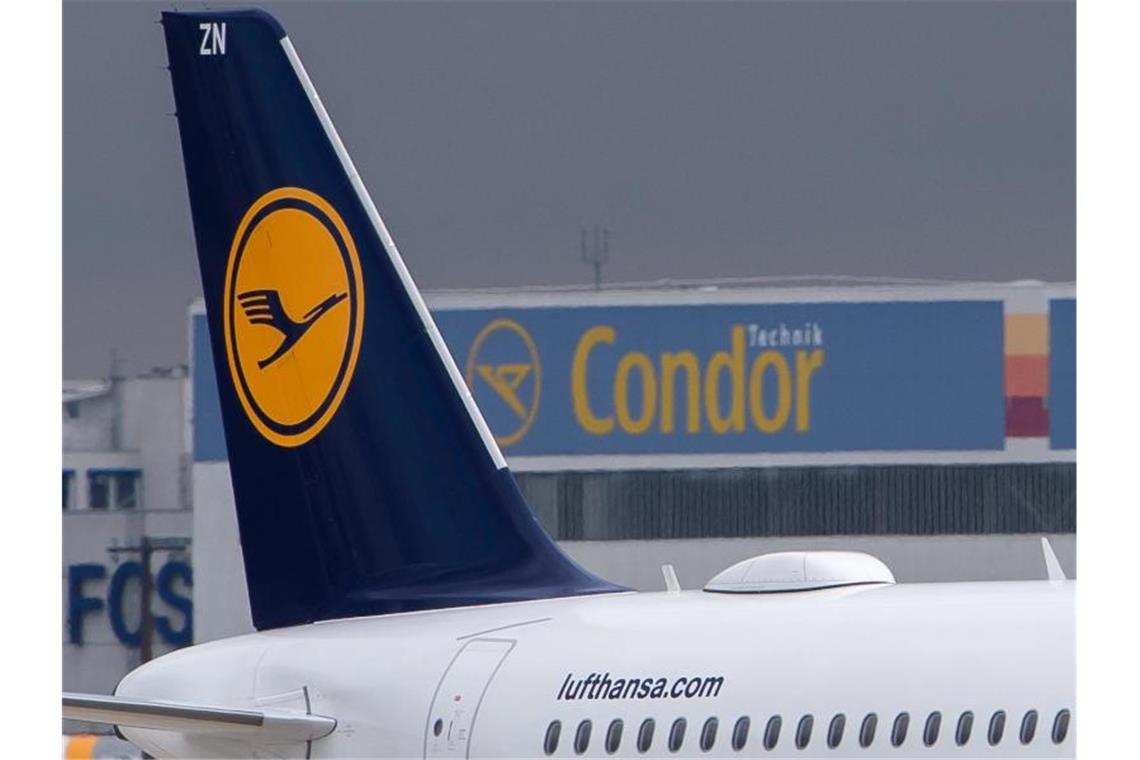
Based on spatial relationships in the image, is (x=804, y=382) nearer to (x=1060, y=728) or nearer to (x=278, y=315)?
(x=278, y=315)

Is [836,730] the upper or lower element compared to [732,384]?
lower

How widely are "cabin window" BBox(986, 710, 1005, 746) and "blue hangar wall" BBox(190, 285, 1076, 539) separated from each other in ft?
109

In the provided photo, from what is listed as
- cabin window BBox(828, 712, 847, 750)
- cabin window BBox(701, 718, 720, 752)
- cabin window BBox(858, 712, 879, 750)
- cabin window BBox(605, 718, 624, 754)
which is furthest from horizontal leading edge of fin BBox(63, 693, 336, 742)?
cabin window BBox(858, 712, 879, 750)

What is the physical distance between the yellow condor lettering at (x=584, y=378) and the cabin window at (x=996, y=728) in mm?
34827

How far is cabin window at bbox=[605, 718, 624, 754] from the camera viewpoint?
41.0ft

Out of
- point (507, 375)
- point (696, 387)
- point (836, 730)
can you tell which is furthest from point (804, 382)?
point (836, 730)

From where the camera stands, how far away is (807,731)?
11.6 metres

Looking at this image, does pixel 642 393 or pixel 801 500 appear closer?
pixel 801 500

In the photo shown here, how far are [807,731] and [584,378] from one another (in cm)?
3425

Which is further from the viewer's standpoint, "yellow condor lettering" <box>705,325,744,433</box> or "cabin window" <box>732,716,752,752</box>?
"yellow condor lettering" <box>705,325,744,433</box>

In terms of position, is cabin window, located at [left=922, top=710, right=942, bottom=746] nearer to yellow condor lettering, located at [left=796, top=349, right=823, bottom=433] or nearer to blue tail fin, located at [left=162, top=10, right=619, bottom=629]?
blue tail fin, located at [left=162, top=10, right=619, bottom=629]

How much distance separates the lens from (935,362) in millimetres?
44781

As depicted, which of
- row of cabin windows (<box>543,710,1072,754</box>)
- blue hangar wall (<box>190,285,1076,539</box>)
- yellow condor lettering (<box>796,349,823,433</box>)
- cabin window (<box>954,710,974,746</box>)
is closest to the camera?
row of cabin windows (<box>543,710,1072,754</box>)

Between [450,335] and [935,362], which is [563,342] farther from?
[935,362]
